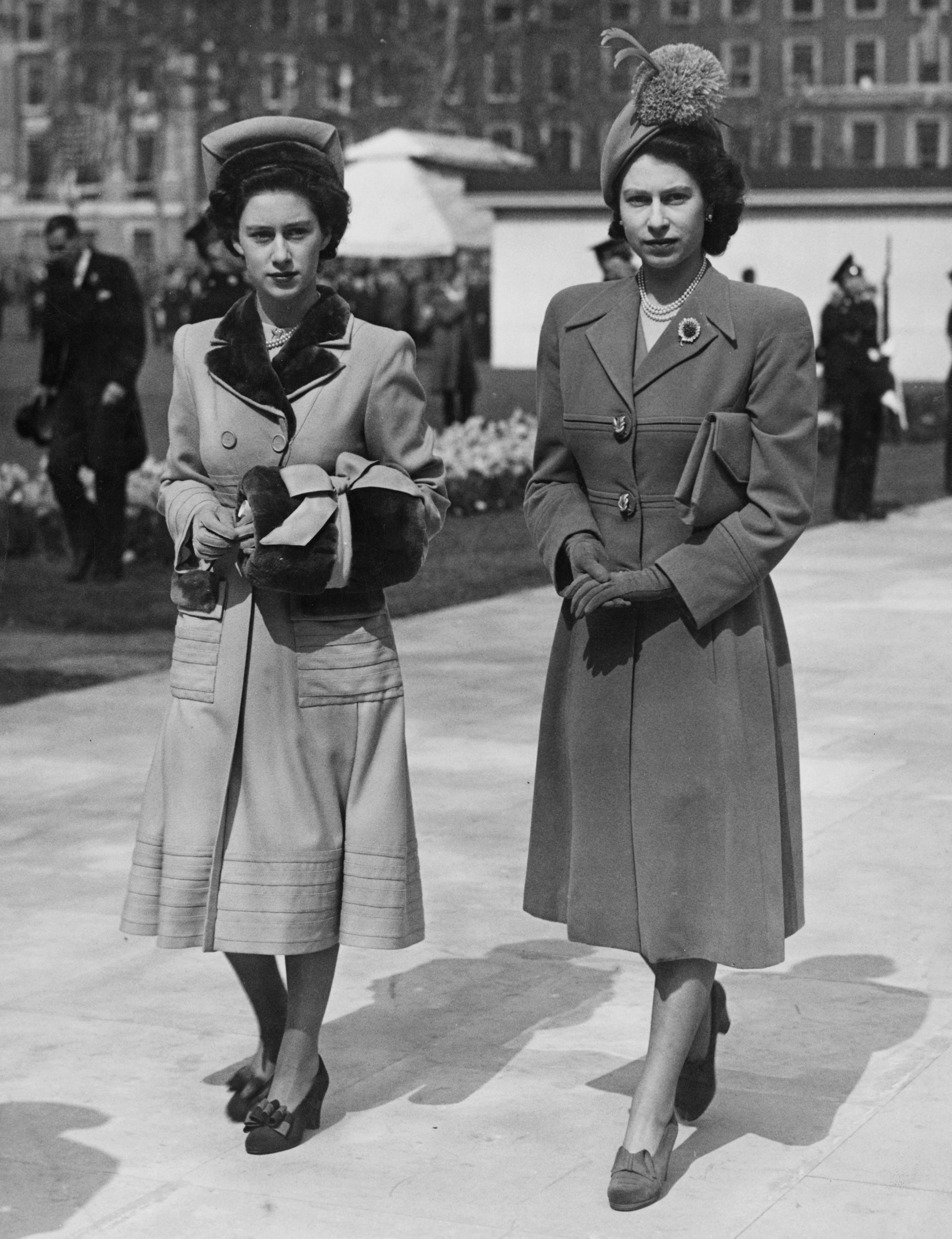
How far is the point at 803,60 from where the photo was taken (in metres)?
94.8

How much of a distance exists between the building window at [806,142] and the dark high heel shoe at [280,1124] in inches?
3466

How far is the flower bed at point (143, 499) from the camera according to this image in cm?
1321

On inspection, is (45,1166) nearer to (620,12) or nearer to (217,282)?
(217,282)

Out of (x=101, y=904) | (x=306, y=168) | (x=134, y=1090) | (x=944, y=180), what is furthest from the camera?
(x=944, y=180)

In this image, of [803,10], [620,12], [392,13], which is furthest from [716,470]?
[803,10]

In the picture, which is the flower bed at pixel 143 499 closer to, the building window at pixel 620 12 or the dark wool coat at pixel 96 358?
the dark wool coat at pixel 96 358

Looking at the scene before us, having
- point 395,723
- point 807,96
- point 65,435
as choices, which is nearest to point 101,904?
point 395,723

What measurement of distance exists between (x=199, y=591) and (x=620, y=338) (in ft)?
2.87

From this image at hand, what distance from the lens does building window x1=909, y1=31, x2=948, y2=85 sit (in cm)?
8888

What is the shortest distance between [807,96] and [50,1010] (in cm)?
7574

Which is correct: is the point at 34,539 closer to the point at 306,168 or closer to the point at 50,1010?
the point at 50,1010

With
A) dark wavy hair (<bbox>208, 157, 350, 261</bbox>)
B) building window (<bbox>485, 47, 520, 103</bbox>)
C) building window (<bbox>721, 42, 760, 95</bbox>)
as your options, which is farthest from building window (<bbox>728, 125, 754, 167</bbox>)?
building window (<bbox>721, 42, 760, 95</bbox>)

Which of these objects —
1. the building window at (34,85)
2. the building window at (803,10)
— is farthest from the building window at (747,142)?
the building window at (34,85)

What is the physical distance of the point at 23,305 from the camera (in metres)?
64.2
